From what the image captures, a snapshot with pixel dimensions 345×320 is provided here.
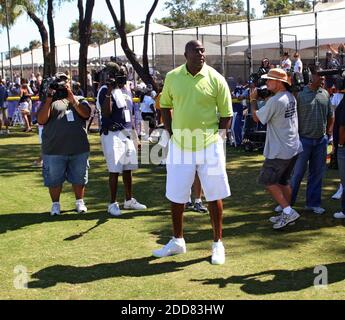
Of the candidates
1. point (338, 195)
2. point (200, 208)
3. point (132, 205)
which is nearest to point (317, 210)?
point (338, 195)

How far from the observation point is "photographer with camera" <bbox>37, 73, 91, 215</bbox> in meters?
7.62

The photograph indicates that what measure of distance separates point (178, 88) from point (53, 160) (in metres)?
2.85

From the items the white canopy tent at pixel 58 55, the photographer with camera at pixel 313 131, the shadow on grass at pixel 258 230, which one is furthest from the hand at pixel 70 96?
the white canopy tent at pixel 58 55

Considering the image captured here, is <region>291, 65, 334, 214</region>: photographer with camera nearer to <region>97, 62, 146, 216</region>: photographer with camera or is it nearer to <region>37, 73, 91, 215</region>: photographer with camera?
<region>97, 62, 146, 216</region>: photographer with camera

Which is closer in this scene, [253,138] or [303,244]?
[303,244]

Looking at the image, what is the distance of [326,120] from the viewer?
7.55 metres

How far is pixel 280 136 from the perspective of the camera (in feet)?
22.2

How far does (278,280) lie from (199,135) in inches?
60.9

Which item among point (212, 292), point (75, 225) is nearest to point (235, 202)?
point (75, 225)

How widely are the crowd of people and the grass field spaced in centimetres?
26

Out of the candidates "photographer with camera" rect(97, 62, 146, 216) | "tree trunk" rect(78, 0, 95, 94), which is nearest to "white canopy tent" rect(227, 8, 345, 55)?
"tree trunk" rect(78, 0, 95, 94)

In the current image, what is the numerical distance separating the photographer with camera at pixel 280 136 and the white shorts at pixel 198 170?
1.20 meters

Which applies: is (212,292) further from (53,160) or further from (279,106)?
(53,160)

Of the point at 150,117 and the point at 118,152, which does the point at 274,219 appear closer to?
the point at 118,152
